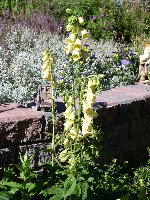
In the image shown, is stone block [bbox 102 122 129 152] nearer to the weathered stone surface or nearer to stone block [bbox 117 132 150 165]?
stone block [bbox 117 132 150 165]

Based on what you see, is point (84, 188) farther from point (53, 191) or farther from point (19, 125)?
point (19, 125)


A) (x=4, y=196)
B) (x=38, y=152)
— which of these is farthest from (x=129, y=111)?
(x=4, y=196)

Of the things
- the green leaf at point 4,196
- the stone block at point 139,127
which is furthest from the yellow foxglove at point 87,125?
the stone block at point 139,127

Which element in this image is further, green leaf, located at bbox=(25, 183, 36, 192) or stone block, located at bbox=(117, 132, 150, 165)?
stone block, located at bbox=(117, 132, 150, 165)

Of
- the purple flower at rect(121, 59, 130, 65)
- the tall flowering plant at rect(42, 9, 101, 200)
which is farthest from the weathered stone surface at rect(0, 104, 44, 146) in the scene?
the purple flower at rect(121, 59, 130, 65)

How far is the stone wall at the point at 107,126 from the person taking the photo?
3.35m

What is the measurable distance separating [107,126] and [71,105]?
1429 mm

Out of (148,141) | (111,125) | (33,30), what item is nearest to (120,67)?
(148,141)

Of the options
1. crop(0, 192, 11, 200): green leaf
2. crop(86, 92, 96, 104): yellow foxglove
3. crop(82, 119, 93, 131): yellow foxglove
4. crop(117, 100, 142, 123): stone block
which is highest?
crop(86, 92, 96, 104): yellow foxglove

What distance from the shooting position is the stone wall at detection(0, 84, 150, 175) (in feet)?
11.0

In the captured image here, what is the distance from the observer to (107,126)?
13.7ft

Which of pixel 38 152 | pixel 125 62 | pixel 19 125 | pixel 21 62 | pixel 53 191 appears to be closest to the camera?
pixel 53 191

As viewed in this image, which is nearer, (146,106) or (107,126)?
(107,126)

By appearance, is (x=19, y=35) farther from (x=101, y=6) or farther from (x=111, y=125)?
(x=101, y=6)
